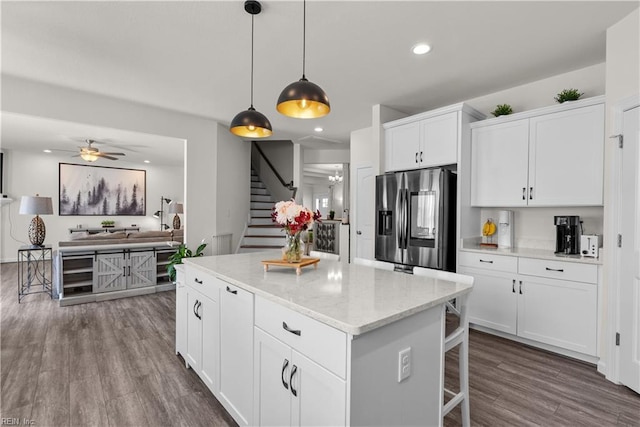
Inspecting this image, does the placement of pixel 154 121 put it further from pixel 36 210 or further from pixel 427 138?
pixel 427 138

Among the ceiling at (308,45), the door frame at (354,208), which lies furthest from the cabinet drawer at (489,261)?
the door frame at (354,208)

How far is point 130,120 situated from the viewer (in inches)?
163

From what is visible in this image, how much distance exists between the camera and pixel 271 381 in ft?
4.87

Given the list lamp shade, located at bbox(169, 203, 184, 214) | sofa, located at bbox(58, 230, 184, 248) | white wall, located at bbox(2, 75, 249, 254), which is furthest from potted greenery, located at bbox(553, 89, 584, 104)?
lamp shade, located at bbox(169, 203, 184, 214)

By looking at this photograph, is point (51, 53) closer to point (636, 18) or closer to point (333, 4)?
point (333, 4)

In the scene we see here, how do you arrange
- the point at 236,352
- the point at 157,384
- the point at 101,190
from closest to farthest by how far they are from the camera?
the point at 236,352 → the point at 157,384 → the point at 101,190

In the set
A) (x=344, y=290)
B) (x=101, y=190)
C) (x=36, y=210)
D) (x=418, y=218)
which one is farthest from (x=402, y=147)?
(x=101, y=190)

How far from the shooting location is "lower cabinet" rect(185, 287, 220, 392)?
199 cm

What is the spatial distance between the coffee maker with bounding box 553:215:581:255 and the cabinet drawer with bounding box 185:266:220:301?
313cm

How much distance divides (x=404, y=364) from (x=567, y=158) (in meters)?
2.75

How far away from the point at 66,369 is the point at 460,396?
9.62 feet

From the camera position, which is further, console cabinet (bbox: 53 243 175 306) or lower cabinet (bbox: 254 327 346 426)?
console cabinet (bbox: 53 243 175 306)

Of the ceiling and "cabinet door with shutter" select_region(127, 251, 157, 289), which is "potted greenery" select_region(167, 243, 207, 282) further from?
the ceiling

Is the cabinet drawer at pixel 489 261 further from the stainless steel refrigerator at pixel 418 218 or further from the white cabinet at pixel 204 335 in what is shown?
the white cabinet at pixel 204 335
